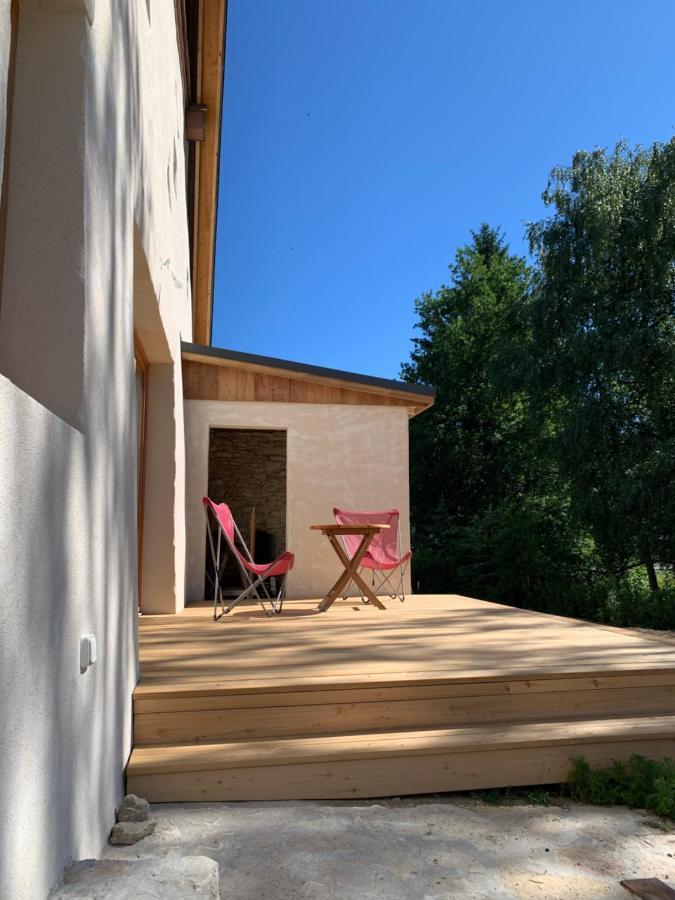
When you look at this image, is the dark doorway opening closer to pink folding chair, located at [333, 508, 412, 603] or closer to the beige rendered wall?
the beige rendered wall

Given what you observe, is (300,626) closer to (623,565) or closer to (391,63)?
(623,565)

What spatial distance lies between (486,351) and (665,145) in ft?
22.2

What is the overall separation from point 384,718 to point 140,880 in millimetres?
1381

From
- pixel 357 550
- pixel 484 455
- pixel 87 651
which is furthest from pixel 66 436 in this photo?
pixel 484 455

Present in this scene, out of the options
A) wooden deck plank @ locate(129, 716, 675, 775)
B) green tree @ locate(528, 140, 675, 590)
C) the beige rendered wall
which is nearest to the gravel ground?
wooden deck plank @ locate(129, 716, 675, 775)

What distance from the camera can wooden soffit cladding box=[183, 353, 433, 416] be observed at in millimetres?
6578

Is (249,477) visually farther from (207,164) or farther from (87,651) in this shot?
(87,651)

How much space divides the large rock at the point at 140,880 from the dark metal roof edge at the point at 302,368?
517cm

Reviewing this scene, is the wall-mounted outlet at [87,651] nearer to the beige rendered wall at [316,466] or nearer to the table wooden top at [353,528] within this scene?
the table wooden top at [353,528]

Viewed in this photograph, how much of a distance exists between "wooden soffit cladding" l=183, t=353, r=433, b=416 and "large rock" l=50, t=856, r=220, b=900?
523 centimetres

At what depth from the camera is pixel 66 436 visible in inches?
65.0

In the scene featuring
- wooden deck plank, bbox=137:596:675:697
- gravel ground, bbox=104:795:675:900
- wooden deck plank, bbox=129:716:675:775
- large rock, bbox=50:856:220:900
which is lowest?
gravel ground, bbox=104:795:675:900

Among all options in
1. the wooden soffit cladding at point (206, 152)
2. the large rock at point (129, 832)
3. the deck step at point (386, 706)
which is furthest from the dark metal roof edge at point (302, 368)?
the large rock at point (129, 832)

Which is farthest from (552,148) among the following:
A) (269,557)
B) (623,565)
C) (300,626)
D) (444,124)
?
(300,626)
